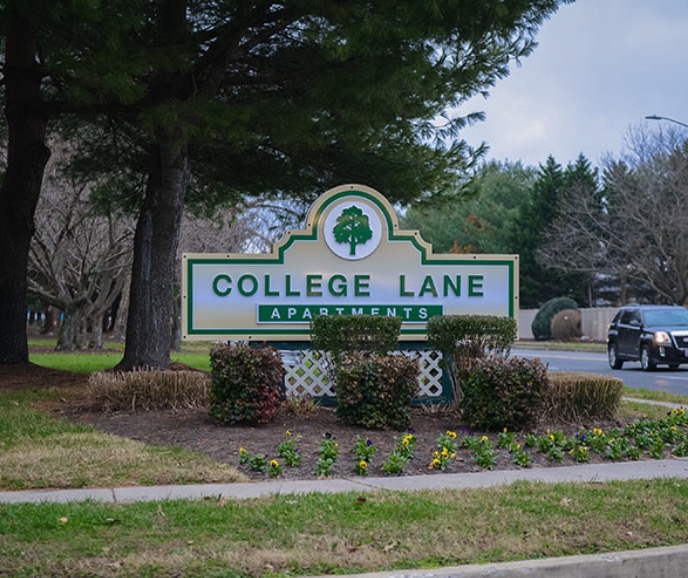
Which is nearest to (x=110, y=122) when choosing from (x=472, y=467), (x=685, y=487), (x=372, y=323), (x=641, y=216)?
(x=372, y=323)

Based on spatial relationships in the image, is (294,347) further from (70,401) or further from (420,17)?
(420,17)

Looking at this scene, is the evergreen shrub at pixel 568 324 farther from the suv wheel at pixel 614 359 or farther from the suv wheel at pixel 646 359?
the suv wheel at pixel 646 359

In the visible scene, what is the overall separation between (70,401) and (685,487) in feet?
28.0

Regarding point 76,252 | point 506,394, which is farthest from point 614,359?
point 76,252

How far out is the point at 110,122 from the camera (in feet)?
59.9

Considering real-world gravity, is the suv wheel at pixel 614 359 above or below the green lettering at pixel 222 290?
below

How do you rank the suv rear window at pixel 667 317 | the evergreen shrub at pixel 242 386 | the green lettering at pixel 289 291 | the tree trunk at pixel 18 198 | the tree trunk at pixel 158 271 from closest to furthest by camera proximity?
1. the evergreen shrub at pixel 242 386
2. the green lettering at pixel 289 291
3. the tree trunk at pixel 158 271
4. the tree trunk at pixel 18 198
5. the suv rear window at pixel 667 317

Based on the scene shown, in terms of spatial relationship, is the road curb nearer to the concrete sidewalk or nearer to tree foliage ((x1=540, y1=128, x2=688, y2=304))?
the concrete sidewalk

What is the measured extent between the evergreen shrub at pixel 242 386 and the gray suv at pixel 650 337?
674 inches

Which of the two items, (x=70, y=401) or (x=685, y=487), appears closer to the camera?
(x=685, y=487)

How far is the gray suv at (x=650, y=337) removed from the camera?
84.3 ft

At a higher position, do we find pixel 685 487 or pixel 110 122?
pixel 110 122

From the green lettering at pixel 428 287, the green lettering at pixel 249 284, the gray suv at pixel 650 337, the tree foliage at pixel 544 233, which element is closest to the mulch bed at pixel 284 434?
the green lettering at pixel 428 287

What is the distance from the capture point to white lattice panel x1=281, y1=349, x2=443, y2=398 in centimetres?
1301
